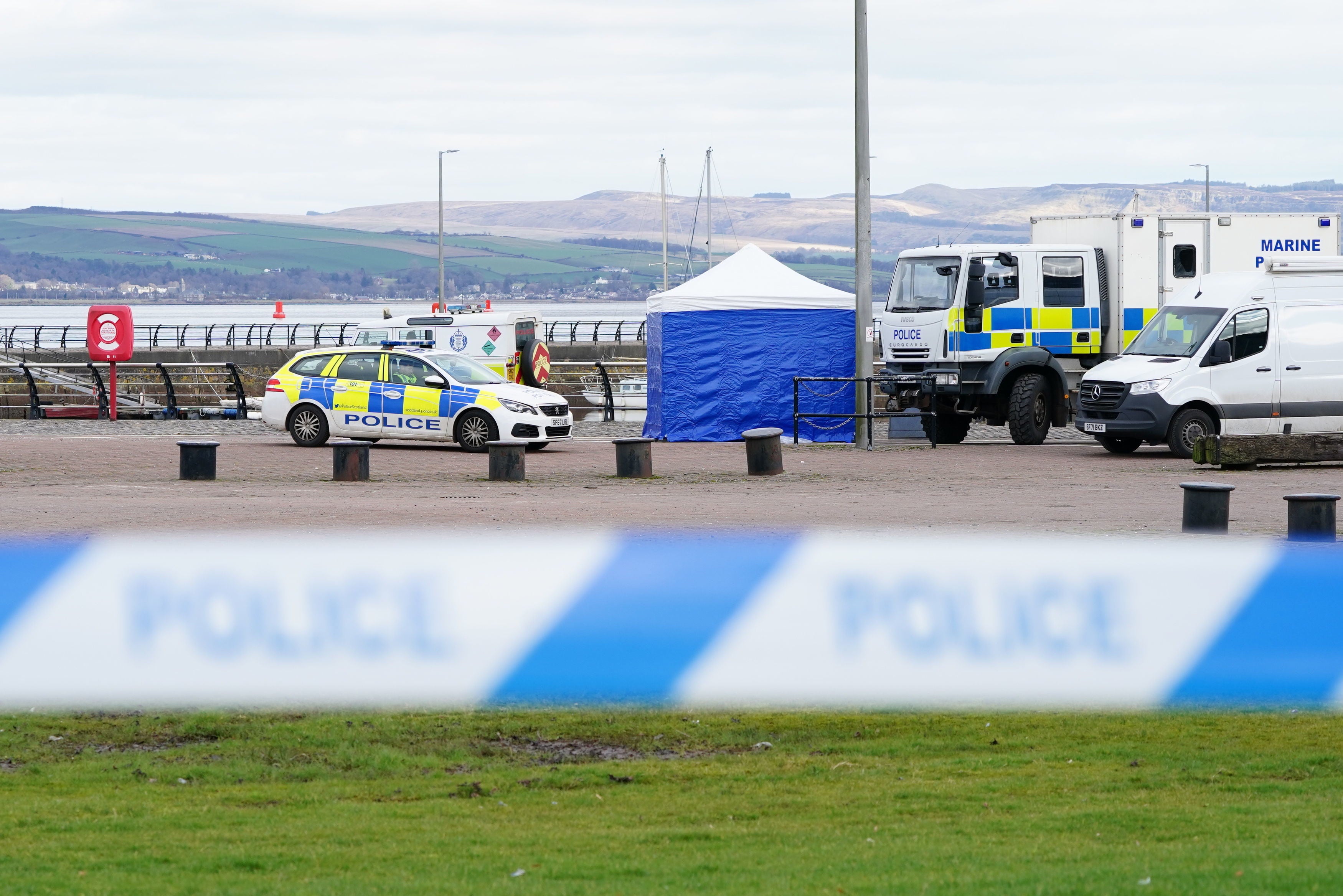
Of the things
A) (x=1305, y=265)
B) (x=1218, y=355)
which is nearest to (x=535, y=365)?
(x=1218, y=355)

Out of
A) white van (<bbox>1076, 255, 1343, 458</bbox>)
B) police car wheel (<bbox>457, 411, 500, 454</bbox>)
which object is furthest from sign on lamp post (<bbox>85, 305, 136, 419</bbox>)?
white van (<bbox>1076, 255, 1343, 458</bbox>)

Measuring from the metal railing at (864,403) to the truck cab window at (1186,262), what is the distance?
4081 mm

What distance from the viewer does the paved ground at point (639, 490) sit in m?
14.2

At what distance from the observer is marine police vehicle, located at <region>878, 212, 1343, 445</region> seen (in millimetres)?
24516

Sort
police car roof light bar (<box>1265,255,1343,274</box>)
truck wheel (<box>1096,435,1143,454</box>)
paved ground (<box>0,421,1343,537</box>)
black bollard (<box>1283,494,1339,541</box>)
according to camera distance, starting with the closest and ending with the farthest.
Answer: black bollard (<box>1283,494,1339,541</box>) → paved ground (<box>0,421,1343,537</box>) → police car roof light bar (<box>1265,255,1343,274</box>) → truck wheel (<box>1096,435,1143,454</box>)

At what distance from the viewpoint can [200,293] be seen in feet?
606

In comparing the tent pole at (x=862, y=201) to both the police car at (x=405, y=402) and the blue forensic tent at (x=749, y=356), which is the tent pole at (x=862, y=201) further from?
the police car at (x=405, y=402)

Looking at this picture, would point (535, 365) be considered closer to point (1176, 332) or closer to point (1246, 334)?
point (1176, 332)

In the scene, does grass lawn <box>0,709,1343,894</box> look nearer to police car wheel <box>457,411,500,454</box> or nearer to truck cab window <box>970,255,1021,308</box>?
police car wheel <box>457,411,500,454</box>

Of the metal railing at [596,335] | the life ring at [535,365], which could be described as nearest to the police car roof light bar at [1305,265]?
the life ring at [535,365]

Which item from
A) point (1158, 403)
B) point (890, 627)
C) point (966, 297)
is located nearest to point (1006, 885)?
point (890, 627)

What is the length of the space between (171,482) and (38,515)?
4123mm

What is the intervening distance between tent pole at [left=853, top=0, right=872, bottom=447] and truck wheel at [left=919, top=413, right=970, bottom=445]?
178cm

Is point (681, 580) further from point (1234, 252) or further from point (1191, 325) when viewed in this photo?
point (1234, 252)
